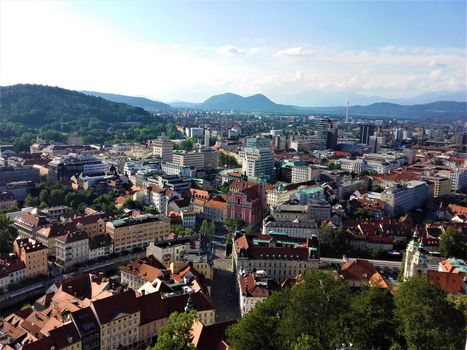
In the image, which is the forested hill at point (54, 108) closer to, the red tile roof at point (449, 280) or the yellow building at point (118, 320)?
the yellow building at point (118, 320)

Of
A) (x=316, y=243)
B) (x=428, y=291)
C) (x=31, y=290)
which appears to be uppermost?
(x=428, y=291)

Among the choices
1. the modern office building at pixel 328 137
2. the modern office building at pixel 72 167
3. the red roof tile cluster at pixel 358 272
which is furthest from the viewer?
the modern office building at pixel 328 137

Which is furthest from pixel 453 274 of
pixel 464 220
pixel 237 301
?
pixel 464 220

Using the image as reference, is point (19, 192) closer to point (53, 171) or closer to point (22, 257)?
point (53, 171)

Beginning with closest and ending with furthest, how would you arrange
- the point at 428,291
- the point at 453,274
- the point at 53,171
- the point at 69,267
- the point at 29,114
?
the point at 428,291
the point at 453,274
the point at 69,267
the point at 53,171
the point at 29,114

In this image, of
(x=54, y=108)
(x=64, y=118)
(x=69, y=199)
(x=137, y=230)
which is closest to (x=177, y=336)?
(x=137, y=230)

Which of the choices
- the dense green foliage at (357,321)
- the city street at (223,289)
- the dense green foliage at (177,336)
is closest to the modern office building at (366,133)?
the city street at (223,289)

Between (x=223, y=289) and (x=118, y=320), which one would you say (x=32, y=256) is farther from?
(x=223, y=289)
